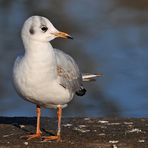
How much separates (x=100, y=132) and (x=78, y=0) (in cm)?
1027

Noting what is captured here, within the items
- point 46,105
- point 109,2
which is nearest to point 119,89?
point 46,105

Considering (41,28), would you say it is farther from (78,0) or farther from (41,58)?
(78,0)

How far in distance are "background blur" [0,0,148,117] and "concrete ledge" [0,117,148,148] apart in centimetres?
226

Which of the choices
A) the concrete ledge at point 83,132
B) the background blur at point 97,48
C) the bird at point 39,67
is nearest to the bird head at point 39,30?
the bird at point 39,67

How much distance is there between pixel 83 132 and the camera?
7617 mm

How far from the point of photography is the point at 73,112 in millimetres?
10609

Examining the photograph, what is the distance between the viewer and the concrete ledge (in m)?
7.20

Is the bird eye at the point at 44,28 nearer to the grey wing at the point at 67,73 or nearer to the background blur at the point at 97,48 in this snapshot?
the grey wing at the point at 67,73

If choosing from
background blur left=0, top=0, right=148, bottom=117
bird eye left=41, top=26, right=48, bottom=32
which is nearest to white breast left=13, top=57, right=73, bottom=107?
bird eye left=41, top=26, right=48, bottom=32

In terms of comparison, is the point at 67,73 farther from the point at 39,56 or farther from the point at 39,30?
the point at 39,30

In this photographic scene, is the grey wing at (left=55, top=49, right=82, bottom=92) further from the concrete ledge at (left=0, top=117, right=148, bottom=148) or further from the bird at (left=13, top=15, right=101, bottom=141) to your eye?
the concrete ledge at (left=0, top=117, right=148, bottom=148)

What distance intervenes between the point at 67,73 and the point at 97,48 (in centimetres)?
626

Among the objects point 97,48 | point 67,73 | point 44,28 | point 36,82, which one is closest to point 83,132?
point 67,73

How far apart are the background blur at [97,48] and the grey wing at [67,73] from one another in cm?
279
